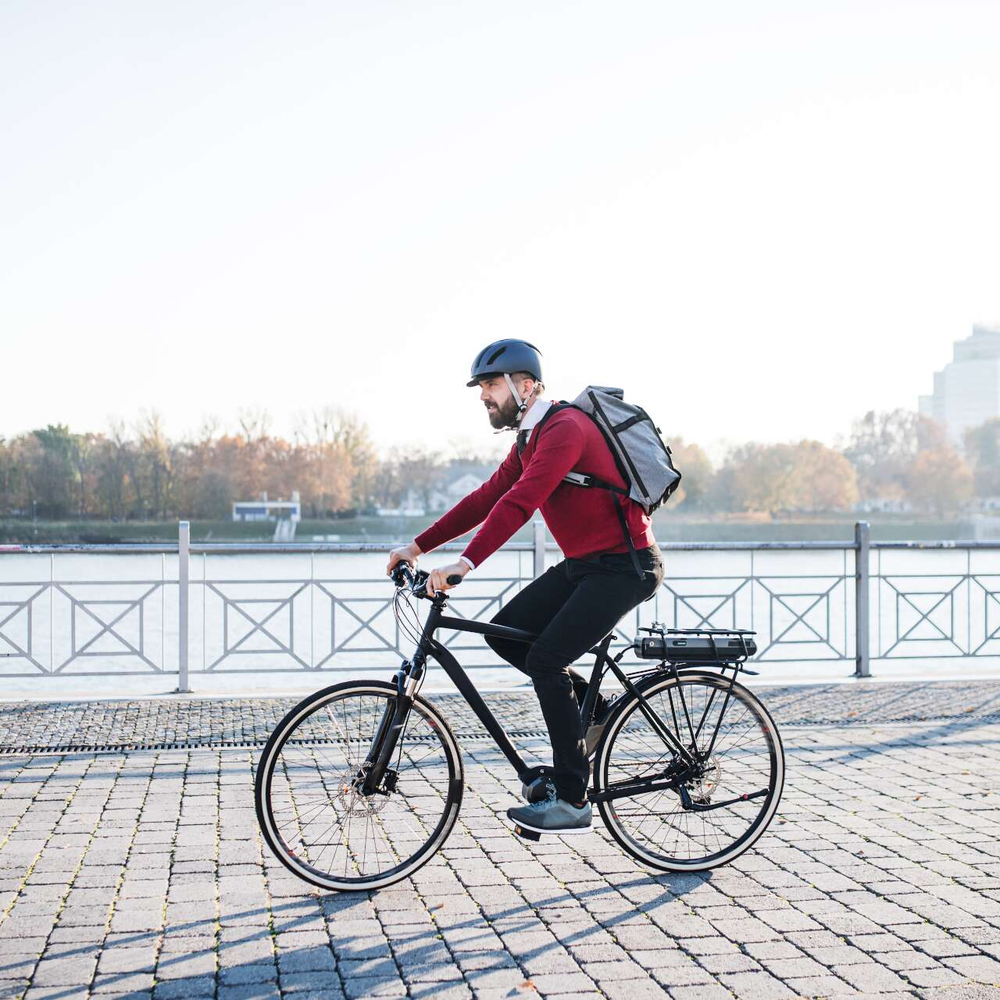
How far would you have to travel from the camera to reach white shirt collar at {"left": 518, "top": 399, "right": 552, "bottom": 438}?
14.9ft

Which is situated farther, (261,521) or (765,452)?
(765,452)

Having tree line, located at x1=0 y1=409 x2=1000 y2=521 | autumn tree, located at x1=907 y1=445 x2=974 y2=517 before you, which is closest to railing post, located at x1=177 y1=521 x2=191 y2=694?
tree line, located at x1=0 y1=409 x2=1000 y2=521

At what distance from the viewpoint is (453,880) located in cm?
456

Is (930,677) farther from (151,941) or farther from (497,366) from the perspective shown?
(151,941)

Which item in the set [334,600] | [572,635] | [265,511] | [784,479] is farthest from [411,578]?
[784,479]

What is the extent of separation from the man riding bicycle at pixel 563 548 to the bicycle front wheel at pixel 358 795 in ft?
1.00

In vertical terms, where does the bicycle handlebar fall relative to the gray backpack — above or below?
below

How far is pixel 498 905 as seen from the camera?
14.0ft

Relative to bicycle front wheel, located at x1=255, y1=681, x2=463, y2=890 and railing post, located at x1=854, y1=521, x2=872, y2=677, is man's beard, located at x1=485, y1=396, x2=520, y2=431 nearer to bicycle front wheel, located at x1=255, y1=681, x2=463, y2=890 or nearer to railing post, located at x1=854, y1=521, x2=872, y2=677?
bicycle front wheel, located at x1=255, y1=681, x2=463, y2=890

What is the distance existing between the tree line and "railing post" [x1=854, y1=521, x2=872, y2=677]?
72.1ft

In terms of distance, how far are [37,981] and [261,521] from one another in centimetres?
6202

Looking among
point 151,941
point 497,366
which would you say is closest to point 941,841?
point 497,366

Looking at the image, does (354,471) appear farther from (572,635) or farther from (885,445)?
(572,635)

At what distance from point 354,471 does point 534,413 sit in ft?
292
